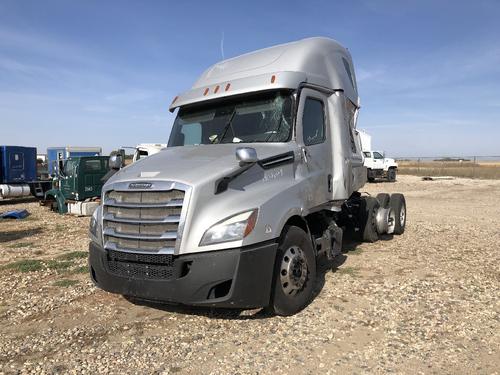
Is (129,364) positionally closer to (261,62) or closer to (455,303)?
(455,303)

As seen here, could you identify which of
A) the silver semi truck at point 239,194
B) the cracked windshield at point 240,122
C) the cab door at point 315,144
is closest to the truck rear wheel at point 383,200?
the silver semi truck at point 239,194

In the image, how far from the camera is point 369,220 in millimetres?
8734

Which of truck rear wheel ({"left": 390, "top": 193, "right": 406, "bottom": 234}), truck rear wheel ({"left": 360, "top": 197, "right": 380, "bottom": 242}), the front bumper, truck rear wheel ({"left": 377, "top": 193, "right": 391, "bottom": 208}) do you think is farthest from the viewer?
truck rear wheel ({"left": 390, "top": 193, "right": 406, "bottom": 234})

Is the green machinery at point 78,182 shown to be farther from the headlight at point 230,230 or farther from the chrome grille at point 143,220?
the headlight at point 230,230

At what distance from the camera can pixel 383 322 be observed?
15.4 ft

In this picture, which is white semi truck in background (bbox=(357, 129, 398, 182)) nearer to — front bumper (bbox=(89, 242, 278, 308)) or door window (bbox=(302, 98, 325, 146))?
door window (bbox=(302, 98, 325, 146))

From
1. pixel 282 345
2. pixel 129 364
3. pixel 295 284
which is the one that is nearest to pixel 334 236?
pixel 295 284

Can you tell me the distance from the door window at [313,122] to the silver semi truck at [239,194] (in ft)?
0.05

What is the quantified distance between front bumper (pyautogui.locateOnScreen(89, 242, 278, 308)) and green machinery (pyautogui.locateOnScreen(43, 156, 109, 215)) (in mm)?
12176

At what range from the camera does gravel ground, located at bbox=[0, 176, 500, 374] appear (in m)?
3.82

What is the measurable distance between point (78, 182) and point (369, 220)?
36.4 ft

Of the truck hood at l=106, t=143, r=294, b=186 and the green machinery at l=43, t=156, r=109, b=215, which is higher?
the truck hood at l=106, t=143, r=294, b=186

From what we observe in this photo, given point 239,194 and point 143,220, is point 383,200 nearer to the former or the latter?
point 239,194

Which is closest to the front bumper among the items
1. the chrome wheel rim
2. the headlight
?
the headlight
